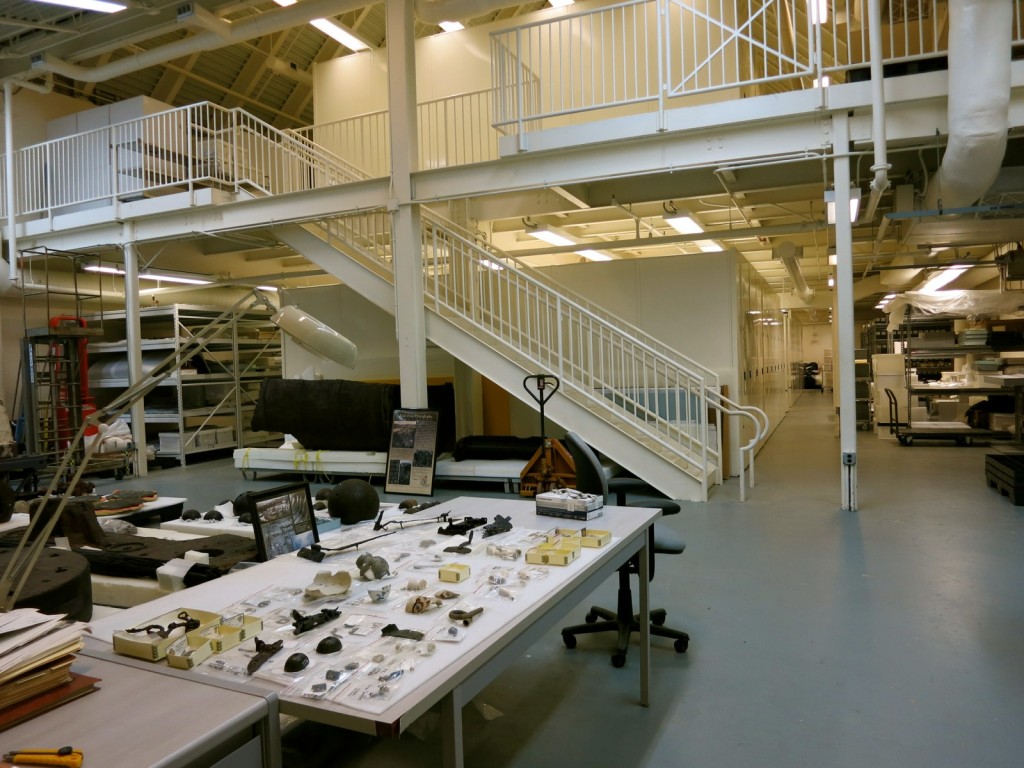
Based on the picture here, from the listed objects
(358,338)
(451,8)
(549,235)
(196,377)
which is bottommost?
(196,377)

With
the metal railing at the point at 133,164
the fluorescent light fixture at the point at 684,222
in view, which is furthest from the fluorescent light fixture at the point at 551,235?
the metal railing at the point at 133,164

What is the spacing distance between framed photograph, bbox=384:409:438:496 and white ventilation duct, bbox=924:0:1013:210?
5560 millimetres

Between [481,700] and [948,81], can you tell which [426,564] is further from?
[948,81]

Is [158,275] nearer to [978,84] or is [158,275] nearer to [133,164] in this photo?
[133,164]

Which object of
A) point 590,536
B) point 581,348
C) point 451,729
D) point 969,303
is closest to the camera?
point 451,729

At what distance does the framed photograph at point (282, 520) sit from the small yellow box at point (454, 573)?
2.78 ft

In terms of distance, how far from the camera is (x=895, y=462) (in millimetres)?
9117

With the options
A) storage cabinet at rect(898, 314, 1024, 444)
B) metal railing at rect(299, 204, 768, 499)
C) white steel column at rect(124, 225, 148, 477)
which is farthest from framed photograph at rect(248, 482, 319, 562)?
storage cabinet at rect(898, 314, 1024, 444)

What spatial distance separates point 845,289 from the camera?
6.06 m

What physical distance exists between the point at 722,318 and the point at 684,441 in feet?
5.93

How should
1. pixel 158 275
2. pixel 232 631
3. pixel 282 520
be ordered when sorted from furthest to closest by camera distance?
pixel 158 275 < pixel 282 520 < pixel 232 631

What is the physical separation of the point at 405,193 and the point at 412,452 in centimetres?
295

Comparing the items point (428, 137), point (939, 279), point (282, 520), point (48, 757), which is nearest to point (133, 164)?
point (428, 137)

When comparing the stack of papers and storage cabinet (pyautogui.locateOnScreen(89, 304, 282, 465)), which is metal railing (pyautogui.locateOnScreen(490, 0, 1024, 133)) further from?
the stack of papers
